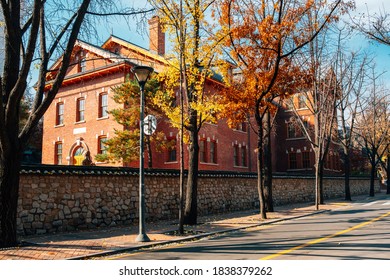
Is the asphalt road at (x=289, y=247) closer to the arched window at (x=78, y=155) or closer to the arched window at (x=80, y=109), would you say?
the arched window at (x=78, y=155)

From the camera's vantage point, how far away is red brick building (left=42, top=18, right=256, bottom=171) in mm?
28516

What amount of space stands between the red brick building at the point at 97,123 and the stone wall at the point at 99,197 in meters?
9.00

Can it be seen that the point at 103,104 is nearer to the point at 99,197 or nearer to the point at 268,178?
the point at 268,178

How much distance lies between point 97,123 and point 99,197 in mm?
15342

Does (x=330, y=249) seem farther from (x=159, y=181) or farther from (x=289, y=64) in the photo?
(x=289, y=64)

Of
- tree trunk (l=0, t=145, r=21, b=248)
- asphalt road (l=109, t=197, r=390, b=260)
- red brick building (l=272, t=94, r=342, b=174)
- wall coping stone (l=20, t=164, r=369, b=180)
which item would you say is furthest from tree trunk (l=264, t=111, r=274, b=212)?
red brick building (l=272, t=94, r=342, b=174)

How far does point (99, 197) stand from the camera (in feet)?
48.1

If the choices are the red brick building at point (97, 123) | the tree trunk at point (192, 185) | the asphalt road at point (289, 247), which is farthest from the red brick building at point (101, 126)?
the asphalt road at point (289, 247)

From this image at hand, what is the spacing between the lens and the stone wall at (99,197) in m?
12.6

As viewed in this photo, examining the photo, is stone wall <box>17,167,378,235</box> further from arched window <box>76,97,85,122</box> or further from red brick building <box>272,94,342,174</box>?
red brick building <box>272,94,342,174</box>

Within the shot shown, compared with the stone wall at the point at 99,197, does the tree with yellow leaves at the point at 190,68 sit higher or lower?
higher

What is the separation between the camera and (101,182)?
14.8 meters

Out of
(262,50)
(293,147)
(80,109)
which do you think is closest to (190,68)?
(262,50)

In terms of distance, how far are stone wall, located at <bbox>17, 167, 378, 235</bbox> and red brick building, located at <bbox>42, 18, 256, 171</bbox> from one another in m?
9.00
